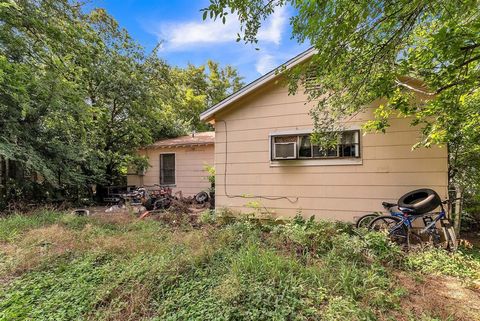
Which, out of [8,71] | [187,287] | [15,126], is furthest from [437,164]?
[15,126]

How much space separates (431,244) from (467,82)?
8.82 feet

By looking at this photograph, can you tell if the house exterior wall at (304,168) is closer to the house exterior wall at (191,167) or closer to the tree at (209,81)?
the house exterior wall at (191,167)

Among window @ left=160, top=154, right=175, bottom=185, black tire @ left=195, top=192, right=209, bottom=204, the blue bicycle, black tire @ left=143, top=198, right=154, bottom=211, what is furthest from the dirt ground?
window @ left=160, top=154, right=175, bottom=185

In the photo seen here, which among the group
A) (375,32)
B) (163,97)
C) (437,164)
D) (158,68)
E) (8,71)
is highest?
(158,68)

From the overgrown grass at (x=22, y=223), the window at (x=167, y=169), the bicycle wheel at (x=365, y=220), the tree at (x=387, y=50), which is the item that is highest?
the tree at (x=387, y=50)

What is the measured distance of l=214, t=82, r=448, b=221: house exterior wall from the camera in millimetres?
5270

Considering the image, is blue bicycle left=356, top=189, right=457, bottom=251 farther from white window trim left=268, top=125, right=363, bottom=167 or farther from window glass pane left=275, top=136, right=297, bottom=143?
window glass pane left=275, top=136, right=297, bottom=143

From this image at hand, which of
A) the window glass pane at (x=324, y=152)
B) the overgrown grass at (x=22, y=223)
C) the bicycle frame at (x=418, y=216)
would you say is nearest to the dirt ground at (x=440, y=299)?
the bicycle frame at (x=418, y=216)

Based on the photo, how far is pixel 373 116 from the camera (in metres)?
5.53

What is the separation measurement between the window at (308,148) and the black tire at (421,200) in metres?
1.24

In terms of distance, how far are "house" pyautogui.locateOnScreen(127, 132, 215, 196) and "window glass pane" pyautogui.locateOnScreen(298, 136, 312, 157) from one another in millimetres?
5768

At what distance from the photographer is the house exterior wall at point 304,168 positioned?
5.27 metres

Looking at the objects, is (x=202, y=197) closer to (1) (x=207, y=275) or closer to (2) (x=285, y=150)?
(2) (x=285, y=150)

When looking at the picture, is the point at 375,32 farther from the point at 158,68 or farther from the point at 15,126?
the point at 158,68
